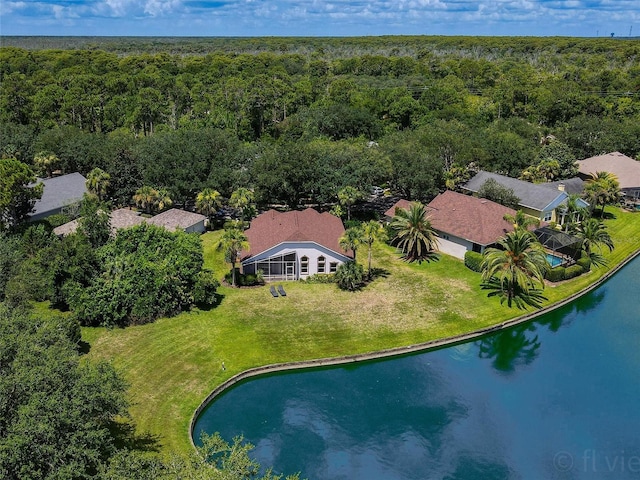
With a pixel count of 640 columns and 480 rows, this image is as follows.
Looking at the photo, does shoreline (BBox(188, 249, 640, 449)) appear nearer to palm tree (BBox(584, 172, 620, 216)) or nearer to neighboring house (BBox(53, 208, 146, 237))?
palm tree (BBox(584, 172, 620, 216))

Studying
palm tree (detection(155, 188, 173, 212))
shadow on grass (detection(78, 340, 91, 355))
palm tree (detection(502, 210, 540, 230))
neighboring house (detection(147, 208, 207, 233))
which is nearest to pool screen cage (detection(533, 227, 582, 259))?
palm tree (detection(502, 210, 540, 230))

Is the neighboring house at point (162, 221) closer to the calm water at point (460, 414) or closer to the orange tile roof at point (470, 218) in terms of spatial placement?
the orange tile roof at point (470, 218)

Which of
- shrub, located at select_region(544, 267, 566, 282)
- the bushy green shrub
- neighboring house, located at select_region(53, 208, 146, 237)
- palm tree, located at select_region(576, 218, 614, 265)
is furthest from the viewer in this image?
neighboring house, located at select_region(53, 208, 146, 237)

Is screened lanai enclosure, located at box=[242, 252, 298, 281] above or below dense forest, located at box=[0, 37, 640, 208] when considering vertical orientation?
below

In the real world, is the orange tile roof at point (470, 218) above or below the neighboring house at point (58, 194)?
above

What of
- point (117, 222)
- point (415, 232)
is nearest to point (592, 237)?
point (415, 232)

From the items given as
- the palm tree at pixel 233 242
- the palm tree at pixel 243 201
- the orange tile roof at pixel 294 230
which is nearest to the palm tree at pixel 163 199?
the palm tree at pixel 243 201

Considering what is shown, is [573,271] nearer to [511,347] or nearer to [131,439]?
[511,347]
